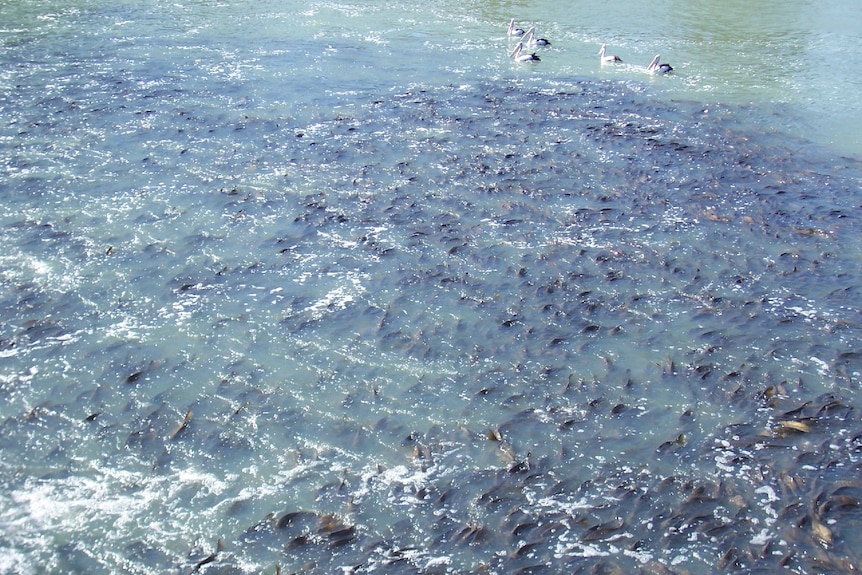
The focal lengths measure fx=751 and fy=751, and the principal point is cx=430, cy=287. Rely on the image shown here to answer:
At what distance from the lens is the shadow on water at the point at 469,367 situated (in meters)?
6.33

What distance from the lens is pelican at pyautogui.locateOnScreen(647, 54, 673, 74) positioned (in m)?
19.2

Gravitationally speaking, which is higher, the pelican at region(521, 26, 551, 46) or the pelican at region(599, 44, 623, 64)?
the pelican at region(521, 26, 551, 46)

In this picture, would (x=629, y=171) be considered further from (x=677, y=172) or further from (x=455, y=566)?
(x=455, y=566)

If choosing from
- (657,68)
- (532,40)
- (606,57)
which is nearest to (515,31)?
(532,40)

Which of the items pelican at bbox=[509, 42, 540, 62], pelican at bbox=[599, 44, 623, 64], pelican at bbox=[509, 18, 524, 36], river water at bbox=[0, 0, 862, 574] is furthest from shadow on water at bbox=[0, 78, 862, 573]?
pelican at bbox=[509, 18, 524, 36]

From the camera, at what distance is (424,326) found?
906 cm

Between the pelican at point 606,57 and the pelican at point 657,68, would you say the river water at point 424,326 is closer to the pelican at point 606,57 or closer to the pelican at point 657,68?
the pelican at point 657,68

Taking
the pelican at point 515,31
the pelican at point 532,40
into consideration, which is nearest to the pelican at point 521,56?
the pelican at point 532,40

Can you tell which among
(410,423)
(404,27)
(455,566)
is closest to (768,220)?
(410,423)

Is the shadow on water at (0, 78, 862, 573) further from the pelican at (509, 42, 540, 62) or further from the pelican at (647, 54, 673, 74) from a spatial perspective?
the pelican at (509, 42, 540, 62)

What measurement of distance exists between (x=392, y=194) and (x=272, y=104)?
547cm

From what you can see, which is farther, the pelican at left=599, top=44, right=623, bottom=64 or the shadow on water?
the pelican at left=599, top=44, right=623, bottom=64

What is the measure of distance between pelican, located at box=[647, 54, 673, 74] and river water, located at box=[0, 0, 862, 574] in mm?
1923

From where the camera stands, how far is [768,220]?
39.0 feet
